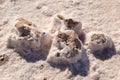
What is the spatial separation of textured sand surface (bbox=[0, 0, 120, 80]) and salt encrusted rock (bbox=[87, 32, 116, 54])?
22 centimetres

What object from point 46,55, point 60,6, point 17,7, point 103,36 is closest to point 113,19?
point 103,36

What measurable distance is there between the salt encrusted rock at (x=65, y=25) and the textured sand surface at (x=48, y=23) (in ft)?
1.16

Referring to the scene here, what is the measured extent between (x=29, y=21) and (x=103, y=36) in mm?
2737

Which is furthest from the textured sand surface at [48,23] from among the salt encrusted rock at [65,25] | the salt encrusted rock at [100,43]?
the salt encrusted rock at [65,25]

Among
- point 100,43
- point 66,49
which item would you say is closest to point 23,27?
point 66,49

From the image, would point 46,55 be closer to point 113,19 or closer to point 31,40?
point 31,40

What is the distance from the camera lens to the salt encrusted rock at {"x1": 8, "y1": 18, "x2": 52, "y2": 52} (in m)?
9.30

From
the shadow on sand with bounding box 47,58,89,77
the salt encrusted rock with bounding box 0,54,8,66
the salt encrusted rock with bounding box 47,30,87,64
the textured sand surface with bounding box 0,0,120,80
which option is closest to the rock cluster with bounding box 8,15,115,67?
the salt encrusted rock with bounding box 47,30,87,64

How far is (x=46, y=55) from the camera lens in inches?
365

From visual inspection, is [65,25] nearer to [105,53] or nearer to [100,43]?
[100,43]

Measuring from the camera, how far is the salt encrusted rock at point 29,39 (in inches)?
366

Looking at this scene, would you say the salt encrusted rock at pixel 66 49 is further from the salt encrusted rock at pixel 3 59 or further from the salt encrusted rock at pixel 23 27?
the salt encrusted rock at pixel 3 59

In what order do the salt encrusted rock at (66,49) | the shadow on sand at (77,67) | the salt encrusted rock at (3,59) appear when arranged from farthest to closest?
the salt encrusted rock at (3,59) < the salt encrusted rock at (66,49) < the shadow on sand at (77,67)

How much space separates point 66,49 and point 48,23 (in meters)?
1.94
